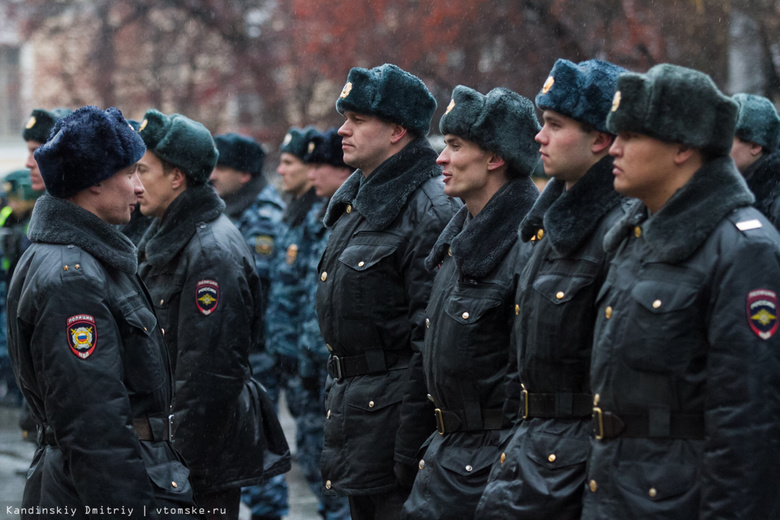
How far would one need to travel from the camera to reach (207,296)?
18.6 ft

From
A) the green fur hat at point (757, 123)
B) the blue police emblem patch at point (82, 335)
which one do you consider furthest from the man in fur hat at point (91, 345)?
the green fur hat at point (757, 123)

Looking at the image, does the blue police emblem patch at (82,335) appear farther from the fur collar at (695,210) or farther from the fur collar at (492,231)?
the fur collar at (695,210)

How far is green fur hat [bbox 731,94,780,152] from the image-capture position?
6.12m

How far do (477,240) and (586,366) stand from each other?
36.1 inches

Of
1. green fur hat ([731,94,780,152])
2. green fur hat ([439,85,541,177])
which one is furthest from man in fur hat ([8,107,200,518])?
green fur hat ([731,94,780,152])

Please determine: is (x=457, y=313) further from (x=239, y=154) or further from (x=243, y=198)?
(x=239, y=154)

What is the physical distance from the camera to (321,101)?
925 inches

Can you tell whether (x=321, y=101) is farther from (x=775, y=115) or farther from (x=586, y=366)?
(x=586, y=366)

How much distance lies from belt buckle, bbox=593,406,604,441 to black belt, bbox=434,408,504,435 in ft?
2.95

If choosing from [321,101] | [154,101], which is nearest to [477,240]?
[321,101]

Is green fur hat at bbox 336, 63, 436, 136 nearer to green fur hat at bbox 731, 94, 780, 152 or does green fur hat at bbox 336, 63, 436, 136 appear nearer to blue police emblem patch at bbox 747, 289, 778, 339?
green fur hat at bbox 731, 94, 780, 152

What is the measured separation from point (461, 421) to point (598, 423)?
1.09 m

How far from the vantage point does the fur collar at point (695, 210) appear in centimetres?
350

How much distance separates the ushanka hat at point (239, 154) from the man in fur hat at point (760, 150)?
4.55m
